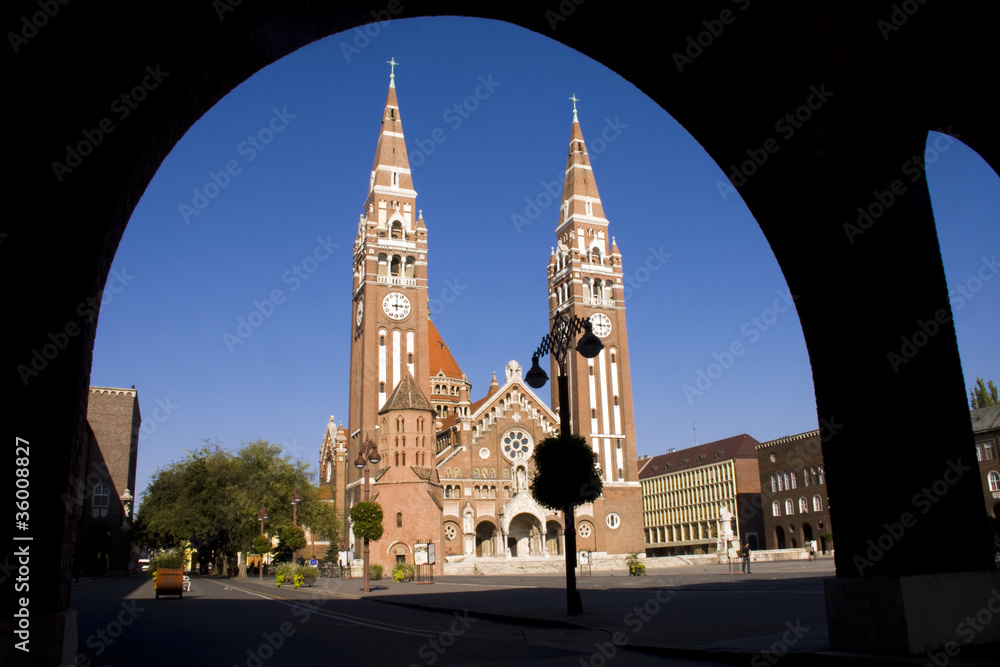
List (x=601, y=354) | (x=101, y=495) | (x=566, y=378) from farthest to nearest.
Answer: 1. (x=601, y=354)
2. (x=101, y=495)
3. (x=566, y=378)

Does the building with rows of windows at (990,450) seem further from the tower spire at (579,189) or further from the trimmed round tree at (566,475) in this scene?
the trimmed round tree at (566,475)

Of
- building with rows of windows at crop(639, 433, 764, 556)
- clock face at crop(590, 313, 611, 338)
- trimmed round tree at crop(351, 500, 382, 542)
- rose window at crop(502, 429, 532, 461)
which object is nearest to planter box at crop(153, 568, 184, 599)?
trimmed round tree at crop(351, 500, 382, 542)

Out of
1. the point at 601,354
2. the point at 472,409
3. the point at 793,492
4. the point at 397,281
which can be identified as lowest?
the point at 793,492

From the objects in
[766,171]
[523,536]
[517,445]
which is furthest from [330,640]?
[517,445]

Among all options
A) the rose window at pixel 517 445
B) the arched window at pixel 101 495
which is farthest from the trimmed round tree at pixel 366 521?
the arched window at pixel 101 495

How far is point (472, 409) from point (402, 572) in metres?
39.0

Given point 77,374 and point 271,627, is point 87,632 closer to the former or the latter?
point 271,627

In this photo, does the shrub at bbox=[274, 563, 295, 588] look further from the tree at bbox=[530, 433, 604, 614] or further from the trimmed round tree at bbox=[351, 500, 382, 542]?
the tree at bbox=[530, 433, 604, 614]

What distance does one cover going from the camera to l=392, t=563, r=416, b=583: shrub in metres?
38.2

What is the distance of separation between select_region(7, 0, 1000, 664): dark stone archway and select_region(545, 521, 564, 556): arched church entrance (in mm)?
60076

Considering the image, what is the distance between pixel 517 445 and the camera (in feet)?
221

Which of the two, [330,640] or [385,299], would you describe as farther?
[385,299]

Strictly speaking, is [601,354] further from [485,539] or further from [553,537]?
[485,539]

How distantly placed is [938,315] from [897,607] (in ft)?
8.57
